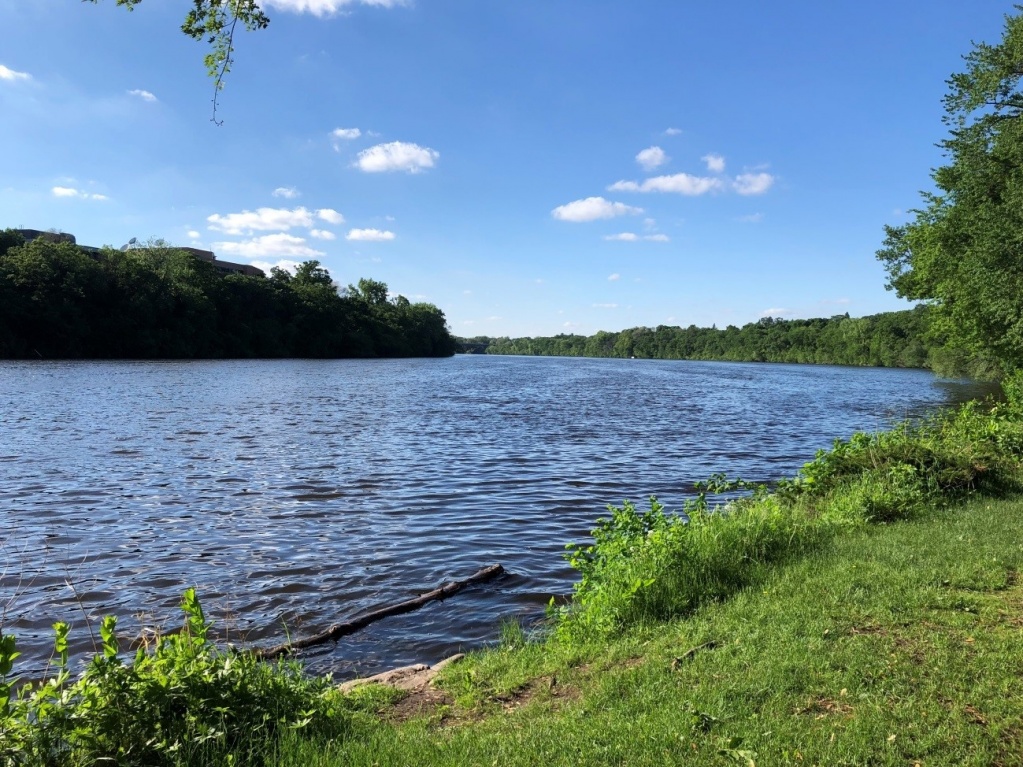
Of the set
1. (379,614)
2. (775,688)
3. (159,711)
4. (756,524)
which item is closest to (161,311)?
(379,614)

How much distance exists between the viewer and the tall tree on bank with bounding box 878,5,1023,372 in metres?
24.4

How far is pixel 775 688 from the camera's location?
16.4ft

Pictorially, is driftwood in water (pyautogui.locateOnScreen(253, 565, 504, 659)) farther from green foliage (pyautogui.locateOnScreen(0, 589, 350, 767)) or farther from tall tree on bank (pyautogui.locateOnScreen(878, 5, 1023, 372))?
tall tree on bank (pyautogui.locateOnScreen(878, 5, 1023, 372))

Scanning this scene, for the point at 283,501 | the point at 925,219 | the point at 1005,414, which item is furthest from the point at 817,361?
the point at 283,501

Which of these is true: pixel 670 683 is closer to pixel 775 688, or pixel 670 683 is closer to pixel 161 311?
pixel 775 688

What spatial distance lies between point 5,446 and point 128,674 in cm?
1932

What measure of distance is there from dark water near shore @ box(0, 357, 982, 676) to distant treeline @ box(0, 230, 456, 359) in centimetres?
4446

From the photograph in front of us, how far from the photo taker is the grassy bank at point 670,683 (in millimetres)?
4207

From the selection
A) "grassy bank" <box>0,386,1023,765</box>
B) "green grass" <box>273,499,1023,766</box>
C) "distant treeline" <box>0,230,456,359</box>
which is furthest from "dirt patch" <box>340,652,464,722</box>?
"distant treeline" <box>0,230,456,359</box>

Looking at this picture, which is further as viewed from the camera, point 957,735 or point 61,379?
point 61,379

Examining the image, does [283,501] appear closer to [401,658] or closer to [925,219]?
[401,658]

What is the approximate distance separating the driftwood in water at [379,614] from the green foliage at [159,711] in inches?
73.0

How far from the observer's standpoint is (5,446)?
19.4 m

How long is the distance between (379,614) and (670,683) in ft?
14.3
